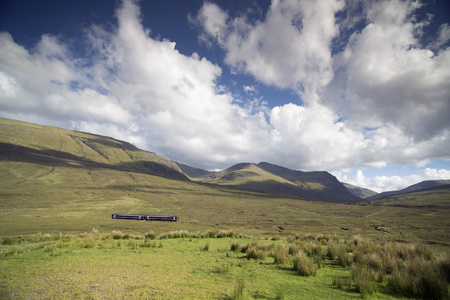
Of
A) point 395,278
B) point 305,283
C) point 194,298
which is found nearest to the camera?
point 194,298

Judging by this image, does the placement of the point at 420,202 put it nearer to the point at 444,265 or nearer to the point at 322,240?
the point at 322,240

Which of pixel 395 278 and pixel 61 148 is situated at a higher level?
pixel 61 148

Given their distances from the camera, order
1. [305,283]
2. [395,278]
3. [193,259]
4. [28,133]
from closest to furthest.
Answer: [395,278], [305,283], [193,259], [28,133]

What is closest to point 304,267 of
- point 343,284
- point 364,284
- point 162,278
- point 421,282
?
point 343,284

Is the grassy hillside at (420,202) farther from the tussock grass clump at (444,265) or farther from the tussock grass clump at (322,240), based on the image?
the tussock grass clump at (444,265)

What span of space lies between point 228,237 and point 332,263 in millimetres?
11308

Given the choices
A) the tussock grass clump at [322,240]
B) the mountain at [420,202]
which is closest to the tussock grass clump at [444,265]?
the tussock grass clump at [322,240]

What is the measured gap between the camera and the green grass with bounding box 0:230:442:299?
229 inches

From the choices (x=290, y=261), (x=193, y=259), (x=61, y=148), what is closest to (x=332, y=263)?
(x=290, y=261)

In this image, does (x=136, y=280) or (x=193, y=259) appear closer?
(x=136, y=280)

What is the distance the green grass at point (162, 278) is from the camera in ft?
19.1

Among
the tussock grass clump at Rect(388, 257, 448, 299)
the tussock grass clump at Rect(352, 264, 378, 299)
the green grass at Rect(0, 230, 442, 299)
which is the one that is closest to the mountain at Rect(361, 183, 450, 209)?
the tussock grass clump at Rect(388, 257, 448, 299)

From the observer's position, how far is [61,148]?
198750mm

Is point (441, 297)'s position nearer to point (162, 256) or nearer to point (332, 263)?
point (332, 263)
